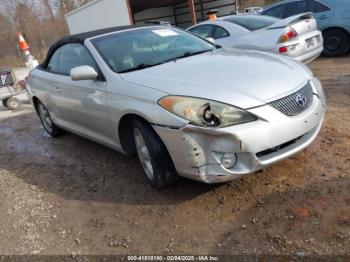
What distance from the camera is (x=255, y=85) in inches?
128

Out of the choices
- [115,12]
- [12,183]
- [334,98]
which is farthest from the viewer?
[115,12]

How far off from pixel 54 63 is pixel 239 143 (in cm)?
354

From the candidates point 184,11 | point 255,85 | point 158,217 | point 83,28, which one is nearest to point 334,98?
point 255,85

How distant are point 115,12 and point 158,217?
51.0 ft

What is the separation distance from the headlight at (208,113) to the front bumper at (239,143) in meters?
0.05

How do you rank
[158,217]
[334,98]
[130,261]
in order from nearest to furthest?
[130,261] < [158,217] < [334,98]

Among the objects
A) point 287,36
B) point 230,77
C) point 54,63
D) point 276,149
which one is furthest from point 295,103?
point 287,36

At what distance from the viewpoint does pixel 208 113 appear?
3.11 metres

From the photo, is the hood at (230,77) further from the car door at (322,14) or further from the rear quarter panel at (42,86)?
the car door at (322,14)

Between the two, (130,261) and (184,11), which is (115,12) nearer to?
(184,11)

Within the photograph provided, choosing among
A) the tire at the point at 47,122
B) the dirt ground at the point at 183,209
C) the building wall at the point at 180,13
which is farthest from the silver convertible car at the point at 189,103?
the building wall at the point at 180,13

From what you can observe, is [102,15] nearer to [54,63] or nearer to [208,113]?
[54,63]

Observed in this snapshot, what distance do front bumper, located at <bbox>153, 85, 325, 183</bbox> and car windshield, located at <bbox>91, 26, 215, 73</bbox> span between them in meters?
1.09

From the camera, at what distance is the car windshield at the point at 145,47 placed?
4172mm
